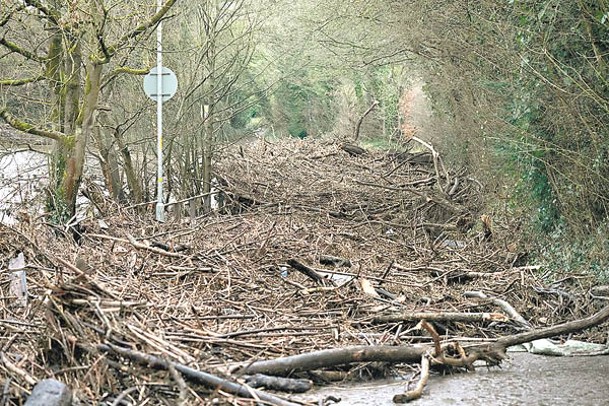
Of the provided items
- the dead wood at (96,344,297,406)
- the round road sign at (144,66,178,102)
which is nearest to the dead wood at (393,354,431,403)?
the dead wood at (96,344,297,406)

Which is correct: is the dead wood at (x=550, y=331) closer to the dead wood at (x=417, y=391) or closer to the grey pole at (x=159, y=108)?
the dead wood at (x=417, y=391)

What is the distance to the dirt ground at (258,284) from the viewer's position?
674 cm

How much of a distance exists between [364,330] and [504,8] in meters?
8.04

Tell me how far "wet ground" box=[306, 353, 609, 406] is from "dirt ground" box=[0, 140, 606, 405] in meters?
0.52

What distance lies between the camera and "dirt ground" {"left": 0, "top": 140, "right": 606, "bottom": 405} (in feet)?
22.1

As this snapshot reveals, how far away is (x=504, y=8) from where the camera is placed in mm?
15500

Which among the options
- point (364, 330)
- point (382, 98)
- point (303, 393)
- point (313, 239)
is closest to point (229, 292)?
point (364, 330)

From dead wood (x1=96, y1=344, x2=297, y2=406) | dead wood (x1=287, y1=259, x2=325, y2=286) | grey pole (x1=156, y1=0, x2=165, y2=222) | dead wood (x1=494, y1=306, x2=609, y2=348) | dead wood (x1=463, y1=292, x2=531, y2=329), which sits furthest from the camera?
grey pole (x1=156, y1=0, x2=165, y2=222)

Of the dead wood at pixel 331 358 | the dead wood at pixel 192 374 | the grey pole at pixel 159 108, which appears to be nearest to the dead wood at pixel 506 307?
the dead wood at pixel 331 358

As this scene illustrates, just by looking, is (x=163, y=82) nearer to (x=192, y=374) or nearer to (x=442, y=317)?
(x=442, y=317)

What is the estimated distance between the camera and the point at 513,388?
7621mm

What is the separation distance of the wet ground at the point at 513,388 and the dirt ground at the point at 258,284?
516 mm

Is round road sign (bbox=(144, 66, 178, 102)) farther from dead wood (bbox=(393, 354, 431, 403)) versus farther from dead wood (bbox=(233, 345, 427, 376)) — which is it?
dead wood (bbox=(393, 354, 431, 403))

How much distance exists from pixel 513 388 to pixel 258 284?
4.17 m
